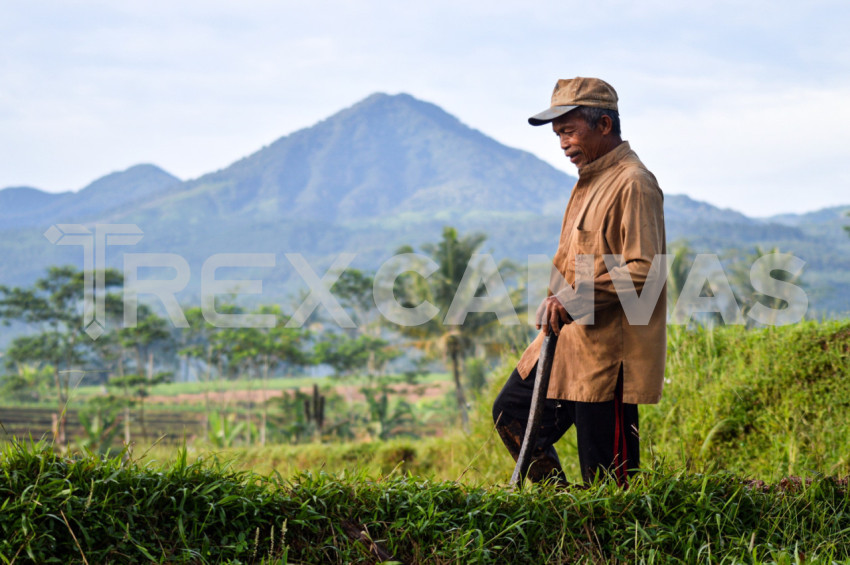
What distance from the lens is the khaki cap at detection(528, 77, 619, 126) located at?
10.3 feet

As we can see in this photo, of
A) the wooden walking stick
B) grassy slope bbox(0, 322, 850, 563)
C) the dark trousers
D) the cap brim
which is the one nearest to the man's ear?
the cap brim

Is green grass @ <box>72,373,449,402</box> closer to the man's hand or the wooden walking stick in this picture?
the wooden walking stick

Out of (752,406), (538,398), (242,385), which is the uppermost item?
(538,398)

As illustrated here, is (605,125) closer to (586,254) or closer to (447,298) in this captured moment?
(586,254)

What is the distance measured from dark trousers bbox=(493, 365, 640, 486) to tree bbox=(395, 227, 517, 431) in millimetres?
30452

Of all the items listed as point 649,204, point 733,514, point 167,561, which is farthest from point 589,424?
point 167,561

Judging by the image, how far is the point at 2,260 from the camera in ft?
613

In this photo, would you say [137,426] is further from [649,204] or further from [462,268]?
[649,204]

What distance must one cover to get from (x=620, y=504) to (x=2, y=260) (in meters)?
207

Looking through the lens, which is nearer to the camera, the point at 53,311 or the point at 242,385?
the point at 53,311

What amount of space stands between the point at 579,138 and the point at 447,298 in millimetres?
34542

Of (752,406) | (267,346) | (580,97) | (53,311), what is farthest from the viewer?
(267,346)

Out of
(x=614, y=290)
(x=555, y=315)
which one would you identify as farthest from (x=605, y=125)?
(x=555, y=315)

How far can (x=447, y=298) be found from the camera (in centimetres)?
3775
